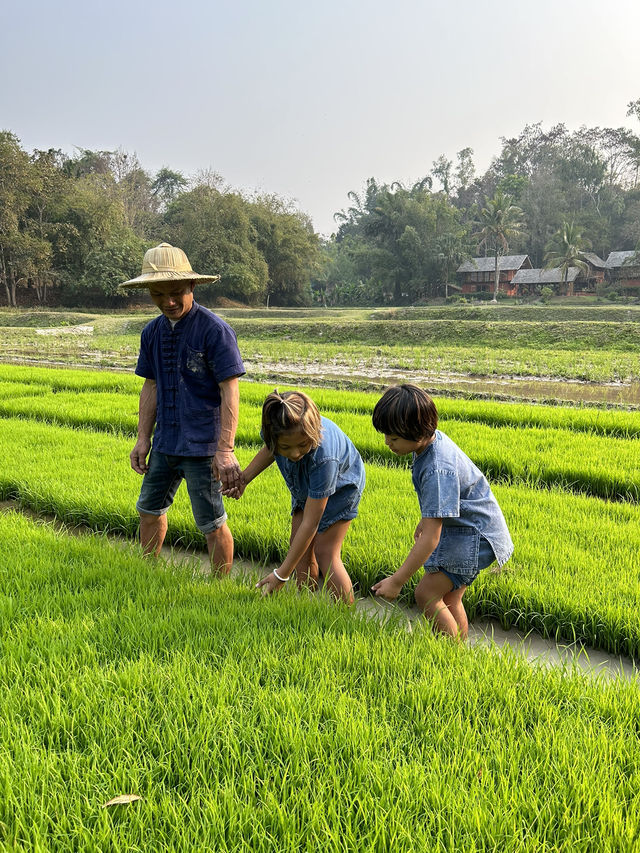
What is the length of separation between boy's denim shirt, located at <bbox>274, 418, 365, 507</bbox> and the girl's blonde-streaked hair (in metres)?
0.14

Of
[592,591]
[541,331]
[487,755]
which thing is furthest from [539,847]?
[541,331]

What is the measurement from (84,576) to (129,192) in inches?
1854

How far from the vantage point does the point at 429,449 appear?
2084 millimetres

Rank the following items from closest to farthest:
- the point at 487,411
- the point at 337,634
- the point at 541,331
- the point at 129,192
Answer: the point at 337,634 < the point at 487,411 < the point at 541,331 < the point at 129,192

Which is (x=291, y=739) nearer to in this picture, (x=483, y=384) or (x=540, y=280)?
(x=483, y=384)

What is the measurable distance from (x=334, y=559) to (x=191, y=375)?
42.7 inches

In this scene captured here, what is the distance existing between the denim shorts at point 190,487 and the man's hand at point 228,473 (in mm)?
170

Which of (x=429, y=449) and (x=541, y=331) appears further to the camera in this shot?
(x=541, y=331)

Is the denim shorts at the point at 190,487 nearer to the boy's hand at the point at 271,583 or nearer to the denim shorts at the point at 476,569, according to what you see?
the boy's hand at the point at 271,583

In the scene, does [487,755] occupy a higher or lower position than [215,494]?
lower

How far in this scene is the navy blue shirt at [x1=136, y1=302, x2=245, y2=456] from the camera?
2.56m

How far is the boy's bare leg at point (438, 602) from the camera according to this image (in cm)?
223

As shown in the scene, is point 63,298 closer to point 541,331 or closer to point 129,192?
point 129,192

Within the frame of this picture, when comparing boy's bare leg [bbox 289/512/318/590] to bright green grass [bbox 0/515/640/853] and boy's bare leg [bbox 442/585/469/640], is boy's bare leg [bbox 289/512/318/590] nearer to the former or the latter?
bright green grass [bbox 0/515/640/853]
